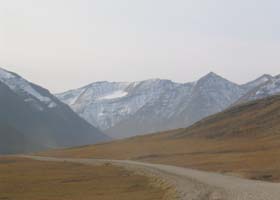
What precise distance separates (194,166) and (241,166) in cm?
1071

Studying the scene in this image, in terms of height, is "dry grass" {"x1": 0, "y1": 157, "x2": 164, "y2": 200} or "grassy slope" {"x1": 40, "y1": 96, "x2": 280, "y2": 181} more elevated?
"grassy slope" {"x1": 40, "y1": 96, "x2": 280, "y2": 181}

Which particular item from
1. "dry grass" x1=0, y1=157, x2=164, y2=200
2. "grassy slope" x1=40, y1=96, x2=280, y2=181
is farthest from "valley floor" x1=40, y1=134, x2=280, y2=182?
"dry grass" x1=0, y1=157, x2=164, y2=200

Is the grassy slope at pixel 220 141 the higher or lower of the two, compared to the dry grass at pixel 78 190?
higher

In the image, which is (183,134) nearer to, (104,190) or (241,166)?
(241,166)

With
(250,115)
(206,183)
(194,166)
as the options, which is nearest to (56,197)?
(206,183)

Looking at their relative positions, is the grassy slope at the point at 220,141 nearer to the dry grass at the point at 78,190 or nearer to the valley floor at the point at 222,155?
the valley floor at the point at 222,155

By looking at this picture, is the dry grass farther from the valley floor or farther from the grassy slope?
the grassy slope

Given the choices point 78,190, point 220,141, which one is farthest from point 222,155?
point 78,190

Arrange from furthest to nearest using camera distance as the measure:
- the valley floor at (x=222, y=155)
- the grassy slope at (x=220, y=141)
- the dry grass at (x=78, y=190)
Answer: the grassy slope at (x=220, y=141)
the valley floor at (x=222, y=155)
the dry grass at (x=78, y=190)

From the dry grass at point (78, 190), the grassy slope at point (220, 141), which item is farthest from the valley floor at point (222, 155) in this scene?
the dry grass at point (78, 190)

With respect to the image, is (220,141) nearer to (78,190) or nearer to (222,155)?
(222,155)

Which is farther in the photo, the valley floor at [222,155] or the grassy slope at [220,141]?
the grassy slope at [220,141]

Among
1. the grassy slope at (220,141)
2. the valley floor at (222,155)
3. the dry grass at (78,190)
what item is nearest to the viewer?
the dry grass at (78,190)

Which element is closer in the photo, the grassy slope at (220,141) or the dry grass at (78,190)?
the dry grass at (78,190)
